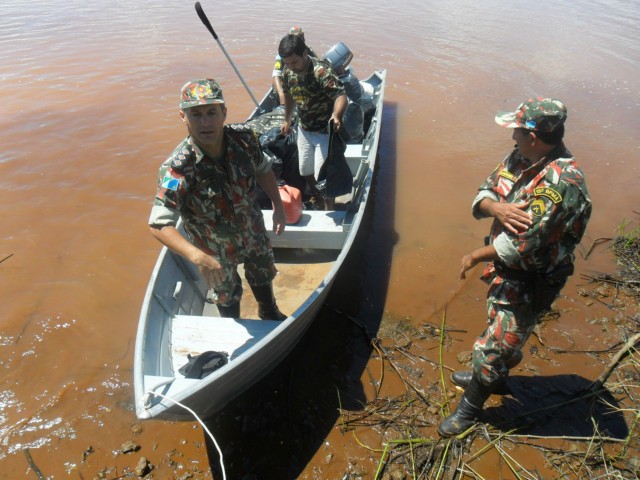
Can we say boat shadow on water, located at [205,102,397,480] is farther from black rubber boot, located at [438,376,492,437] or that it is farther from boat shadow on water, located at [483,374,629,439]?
boat shadow on water, located at [483,374,629,439]

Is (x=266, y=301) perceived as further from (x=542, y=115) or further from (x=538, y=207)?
(x=542, y=115)

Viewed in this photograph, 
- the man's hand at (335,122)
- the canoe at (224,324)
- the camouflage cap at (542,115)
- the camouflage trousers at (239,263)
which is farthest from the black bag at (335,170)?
the camouflage cap at (542,115)

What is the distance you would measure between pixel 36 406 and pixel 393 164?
6178mm

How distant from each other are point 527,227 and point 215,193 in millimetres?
1818

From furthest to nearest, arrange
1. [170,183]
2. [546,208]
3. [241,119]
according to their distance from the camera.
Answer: [241,119] < [170,183] < [546,208]

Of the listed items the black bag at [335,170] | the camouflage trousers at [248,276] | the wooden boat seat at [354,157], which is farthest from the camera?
the wooden boat seat at [354,157]

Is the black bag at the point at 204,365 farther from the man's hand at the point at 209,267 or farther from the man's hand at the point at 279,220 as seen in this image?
the man's hand at the point at 279,220

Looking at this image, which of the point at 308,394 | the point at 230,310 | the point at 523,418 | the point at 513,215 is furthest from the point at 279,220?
the point at 523,418

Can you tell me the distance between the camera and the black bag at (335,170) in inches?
166

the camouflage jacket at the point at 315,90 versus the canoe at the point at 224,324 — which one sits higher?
the camouflage jacket at the point at 315,90

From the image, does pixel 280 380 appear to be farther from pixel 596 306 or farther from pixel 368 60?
pixel 368 60

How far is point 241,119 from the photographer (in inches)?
339

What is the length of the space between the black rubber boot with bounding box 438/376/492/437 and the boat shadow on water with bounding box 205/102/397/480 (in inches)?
28.6

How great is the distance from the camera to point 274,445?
10.3ft
